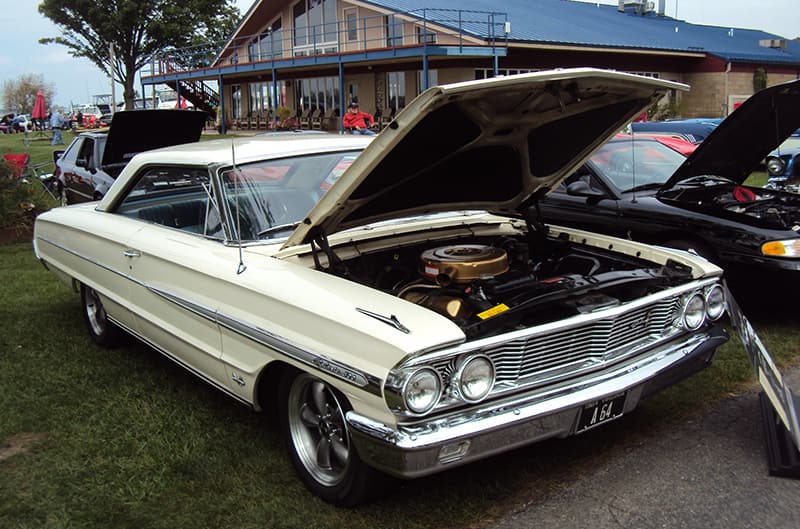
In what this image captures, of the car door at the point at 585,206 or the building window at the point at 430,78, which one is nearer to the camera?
the car door at the point at 585,206

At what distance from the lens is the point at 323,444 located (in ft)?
11.0

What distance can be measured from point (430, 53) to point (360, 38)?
7016 mm

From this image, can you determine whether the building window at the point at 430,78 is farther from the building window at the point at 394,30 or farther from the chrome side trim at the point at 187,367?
the chrome side trim at the point at 187,367

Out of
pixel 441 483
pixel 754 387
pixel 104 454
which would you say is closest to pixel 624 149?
pixel 754 387

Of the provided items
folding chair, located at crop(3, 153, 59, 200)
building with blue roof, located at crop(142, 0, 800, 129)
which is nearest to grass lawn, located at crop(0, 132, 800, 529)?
folding chair, located at crop(3, 153, 59, 200)

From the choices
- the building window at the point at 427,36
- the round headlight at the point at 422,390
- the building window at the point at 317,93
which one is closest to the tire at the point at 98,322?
the round headlight at the point at 422,390

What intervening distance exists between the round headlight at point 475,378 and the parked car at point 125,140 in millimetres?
6762

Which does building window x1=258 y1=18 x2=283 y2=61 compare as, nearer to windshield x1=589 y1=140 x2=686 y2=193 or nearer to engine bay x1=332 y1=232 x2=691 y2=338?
windshield x1=589 y1=140 x2=686 y2=193

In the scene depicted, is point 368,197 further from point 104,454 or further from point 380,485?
point 104,454

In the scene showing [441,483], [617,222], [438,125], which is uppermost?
[438,125]

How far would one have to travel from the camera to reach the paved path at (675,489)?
3.05 m

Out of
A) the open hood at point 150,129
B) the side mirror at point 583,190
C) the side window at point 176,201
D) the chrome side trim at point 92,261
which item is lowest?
the chrome side trim at point 92,261

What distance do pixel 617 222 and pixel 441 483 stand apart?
355cm

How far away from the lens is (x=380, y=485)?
3.11 meters
